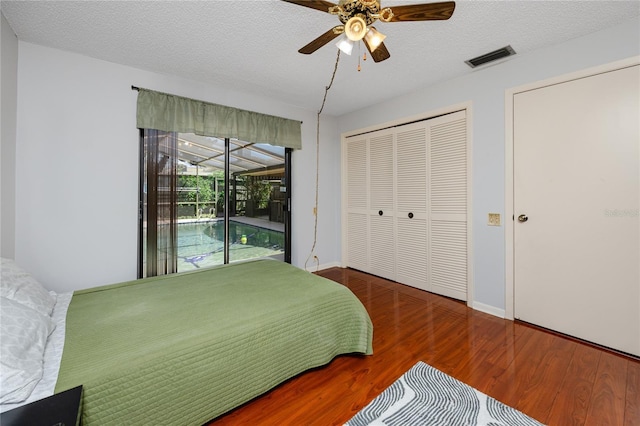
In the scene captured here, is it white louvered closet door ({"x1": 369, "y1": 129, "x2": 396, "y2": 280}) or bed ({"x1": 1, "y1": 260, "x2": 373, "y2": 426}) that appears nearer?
bed ({"x1": 1, "y1": 260, "x2": 373, "y2": 426})

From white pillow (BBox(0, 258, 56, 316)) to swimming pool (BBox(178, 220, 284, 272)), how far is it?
1.44 metres

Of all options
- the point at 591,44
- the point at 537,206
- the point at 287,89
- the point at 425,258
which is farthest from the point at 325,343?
the point at 591,44

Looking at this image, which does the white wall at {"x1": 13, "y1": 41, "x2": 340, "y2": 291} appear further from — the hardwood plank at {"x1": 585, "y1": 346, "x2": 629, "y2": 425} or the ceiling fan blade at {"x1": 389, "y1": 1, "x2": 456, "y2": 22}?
the hardwood plank at {"x1": 585, "y1": 346, "x2": 629, "y2": 425}

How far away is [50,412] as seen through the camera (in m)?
0.95

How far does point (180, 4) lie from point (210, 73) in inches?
41.4

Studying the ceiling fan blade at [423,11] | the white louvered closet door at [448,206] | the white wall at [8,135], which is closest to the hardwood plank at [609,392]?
the white louvered closet door at [448,206]

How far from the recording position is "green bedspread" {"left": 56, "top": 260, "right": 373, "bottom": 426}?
46.0 inches

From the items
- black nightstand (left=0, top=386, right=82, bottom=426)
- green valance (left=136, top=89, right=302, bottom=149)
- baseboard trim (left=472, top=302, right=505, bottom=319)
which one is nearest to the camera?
black nightstand (left=0, top=386, right=82, bottom=426)

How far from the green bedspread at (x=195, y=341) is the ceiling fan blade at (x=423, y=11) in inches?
74.6

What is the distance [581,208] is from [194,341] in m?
3.07

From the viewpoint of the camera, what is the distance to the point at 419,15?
5.21ft

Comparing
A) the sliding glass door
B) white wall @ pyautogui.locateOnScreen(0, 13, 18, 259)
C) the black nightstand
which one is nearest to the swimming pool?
the sliding glass door

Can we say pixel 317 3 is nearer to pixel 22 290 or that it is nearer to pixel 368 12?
pixel 368 12

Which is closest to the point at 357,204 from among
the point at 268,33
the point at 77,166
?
the point at 268,33
